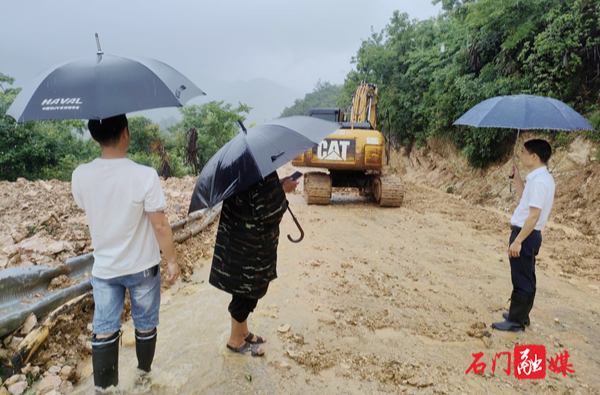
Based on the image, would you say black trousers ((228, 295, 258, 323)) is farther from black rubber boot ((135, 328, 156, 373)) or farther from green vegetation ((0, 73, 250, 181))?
green vegetation ((0, 73, 250, 181))

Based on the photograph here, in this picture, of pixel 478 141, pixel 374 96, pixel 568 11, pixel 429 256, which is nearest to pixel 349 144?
pixel 374 96

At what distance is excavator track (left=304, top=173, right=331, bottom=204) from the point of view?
8.48 metres

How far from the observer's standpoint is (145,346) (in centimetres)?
229

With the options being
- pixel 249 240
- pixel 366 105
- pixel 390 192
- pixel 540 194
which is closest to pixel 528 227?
pixel 540 194

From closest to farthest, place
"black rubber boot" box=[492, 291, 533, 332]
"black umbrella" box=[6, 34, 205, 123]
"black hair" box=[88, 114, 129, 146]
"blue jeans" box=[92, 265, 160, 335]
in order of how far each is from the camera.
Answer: "black umbrella" box=[6, 34, 205, 123] → "black hair" box=[88, 114, 129, 146] → "blue jeans" box=[92, 265, 160, 335] → "black rubber boot" box=[492, 291, 533, 332]

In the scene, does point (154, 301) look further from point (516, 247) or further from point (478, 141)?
point (478, 141)

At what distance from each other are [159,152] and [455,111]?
14634 mm

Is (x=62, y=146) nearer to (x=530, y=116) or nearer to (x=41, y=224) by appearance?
(x=41, y=224)

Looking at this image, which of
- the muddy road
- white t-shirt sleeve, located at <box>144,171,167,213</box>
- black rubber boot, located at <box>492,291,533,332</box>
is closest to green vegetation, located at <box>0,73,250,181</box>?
the muddy road

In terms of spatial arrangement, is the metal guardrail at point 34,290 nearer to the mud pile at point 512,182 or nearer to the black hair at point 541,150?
Result: the black hair at point 541,150

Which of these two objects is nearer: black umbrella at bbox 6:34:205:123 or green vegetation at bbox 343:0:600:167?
black umbrella at bbox 6:34:205:123

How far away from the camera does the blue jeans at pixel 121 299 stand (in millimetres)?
2117

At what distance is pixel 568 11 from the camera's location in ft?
24.9

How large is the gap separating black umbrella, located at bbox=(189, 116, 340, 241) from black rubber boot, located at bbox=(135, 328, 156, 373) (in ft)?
2.63
